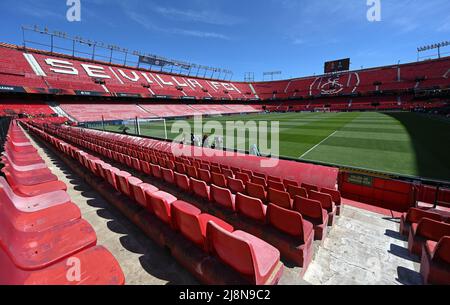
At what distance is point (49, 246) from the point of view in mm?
2141

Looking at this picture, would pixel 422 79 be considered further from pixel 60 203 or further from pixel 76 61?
pixel 76 61

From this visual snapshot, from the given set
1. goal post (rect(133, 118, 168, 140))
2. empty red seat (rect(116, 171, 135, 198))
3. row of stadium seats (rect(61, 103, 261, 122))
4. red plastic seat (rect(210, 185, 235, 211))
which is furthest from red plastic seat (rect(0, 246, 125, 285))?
row of stadium seats (rect(61, 103, 261, 122))

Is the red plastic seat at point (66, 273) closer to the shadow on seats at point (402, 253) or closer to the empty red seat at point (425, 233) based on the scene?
the shadow on seats at point (402, 253)

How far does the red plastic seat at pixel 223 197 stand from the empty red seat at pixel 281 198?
2.56 ft

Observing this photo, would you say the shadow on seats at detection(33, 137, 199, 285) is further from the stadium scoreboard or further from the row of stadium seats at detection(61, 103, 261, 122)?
the stadium scoreboard

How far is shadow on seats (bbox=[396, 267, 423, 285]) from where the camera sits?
258cm

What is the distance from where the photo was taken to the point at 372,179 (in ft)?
18.7

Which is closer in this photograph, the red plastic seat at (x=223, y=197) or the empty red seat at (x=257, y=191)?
the red plastic seat at (x=223, y=197)

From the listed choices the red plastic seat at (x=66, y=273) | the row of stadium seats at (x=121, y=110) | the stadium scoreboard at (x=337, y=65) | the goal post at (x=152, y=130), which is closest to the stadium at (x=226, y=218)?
the red plastic seat at (x=66, y=273)

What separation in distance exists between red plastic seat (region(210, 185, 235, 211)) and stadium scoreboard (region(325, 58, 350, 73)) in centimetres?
7500

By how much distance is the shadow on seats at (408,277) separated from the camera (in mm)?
2576

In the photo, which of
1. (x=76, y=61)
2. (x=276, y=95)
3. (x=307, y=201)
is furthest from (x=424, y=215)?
(x=276, y=95)

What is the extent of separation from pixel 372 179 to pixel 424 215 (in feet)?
7.44
